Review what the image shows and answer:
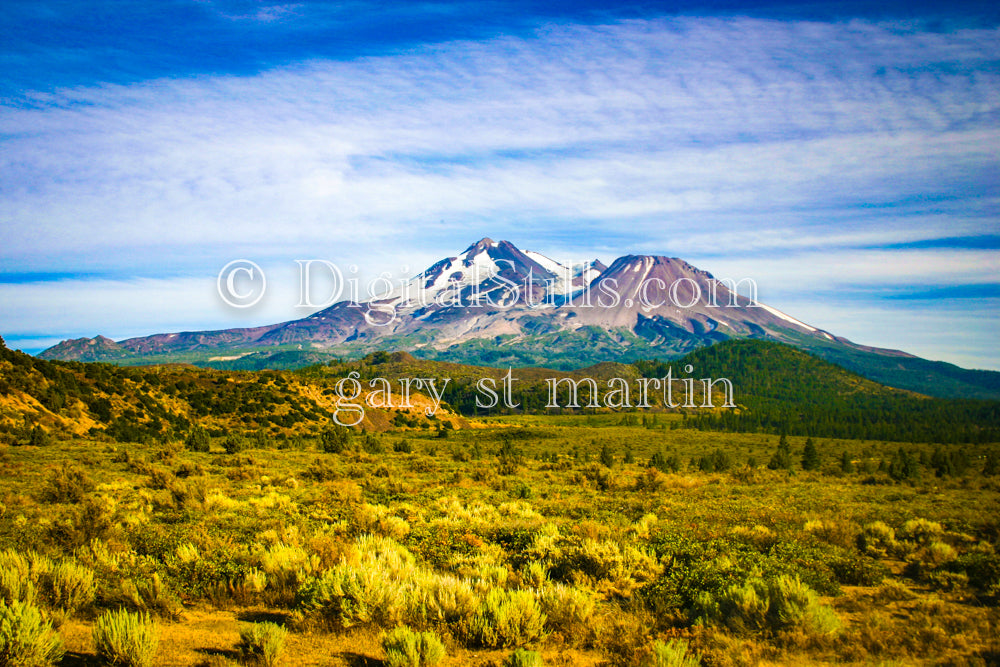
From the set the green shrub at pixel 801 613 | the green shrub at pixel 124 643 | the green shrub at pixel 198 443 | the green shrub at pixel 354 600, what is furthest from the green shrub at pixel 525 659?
the green shrub at pixel 198 443

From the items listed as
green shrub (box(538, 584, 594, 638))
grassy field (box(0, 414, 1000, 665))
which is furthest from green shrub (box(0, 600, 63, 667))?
green shrub (box(538, 584, 594, 638))

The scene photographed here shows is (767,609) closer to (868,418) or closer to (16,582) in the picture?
(16,582)

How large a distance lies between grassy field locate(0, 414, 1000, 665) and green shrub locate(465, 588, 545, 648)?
3 centimetres

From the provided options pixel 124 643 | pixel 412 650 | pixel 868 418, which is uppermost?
pixel 124 643

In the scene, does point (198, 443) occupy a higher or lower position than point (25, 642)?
lower

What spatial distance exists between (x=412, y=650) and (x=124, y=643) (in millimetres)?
2906

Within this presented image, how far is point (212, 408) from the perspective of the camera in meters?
48.4

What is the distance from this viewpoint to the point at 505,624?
639 centimetres

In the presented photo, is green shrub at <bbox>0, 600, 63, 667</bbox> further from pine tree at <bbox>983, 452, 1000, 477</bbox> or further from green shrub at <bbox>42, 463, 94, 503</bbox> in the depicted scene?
pine tree at <bbox>983, 452, 1000, 477</bbox>

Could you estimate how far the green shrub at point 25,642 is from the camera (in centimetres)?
514

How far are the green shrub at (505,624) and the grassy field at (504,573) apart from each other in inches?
1.0

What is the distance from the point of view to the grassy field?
640 centimetres

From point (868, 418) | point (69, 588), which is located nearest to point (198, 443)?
point (69, 588)

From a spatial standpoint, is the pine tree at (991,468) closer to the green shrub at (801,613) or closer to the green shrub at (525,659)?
the green shrub at (801,613)
